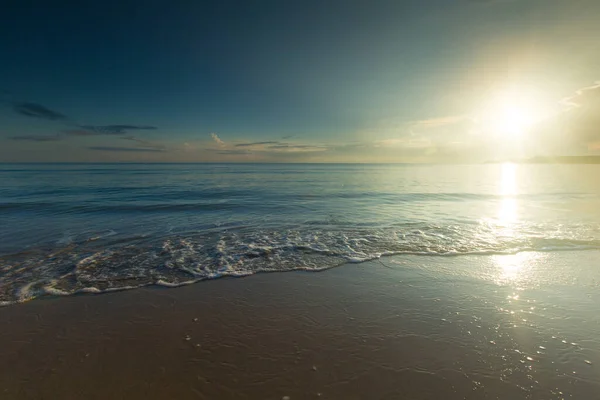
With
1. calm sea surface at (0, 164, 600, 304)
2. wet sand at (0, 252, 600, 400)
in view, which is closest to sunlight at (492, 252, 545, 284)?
wet sand at (0, 252, 600, 400)

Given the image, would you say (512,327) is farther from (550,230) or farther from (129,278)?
(550,230)

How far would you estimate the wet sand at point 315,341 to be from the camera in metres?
3.42

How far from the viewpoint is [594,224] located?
12516mm

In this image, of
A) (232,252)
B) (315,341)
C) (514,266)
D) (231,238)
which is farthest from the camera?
(231,238)

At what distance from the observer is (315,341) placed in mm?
4289

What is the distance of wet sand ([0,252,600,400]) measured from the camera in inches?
135

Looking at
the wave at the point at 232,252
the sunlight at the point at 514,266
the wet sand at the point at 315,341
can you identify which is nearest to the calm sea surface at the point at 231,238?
the wave at the point at 232,252

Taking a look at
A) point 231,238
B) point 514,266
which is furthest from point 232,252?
point 514,266

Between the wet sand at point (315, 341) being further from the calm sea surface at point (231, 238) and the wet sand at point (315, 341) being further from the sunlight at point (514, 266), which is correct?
the calm sea surface at point (231, 238)

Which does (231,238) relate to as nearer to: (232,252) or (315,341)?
(232,252)

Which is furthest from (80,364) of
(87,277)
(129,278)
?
(87,277)

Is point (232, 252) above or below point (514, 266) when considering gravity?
below

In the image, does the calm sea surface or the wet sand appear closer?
the wet sand

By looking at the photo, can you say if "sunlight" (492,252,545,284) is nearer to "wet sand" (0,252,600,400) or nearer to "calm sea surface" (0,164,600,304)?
"wet sand" (0,252,600,400)
